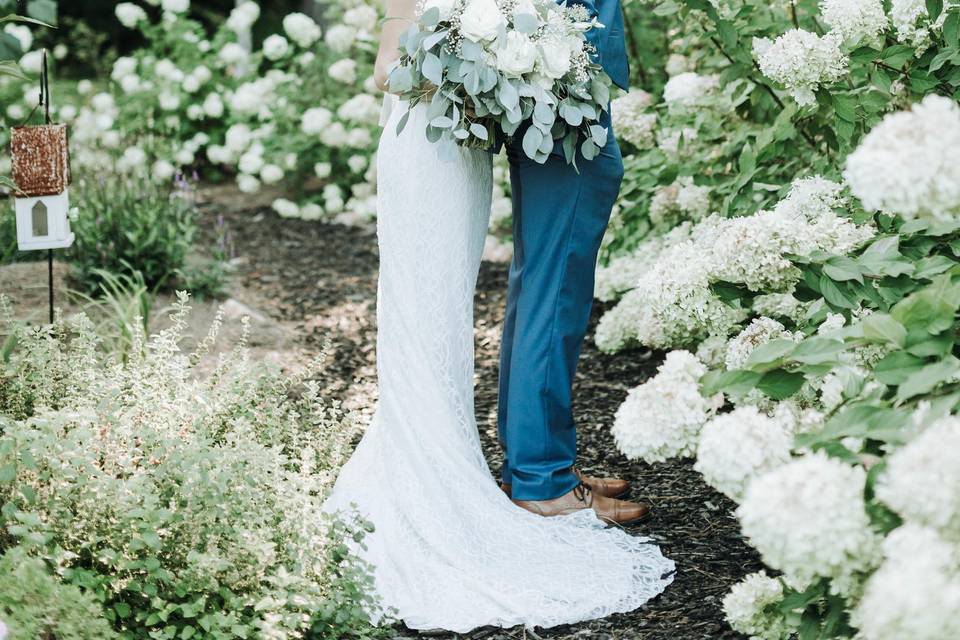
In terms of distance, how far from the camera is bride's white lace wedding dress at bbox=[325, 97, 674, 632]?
274 centimetres

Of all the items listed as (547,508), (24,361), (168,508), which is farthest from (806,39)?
(24,361)

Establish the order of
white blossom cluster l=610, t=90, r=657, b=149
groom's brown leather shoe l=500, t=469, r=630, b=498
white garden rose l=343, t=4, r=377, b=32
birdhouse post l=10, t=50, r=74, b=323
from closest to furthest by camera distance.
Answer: groom's brown leather shoe l=500, t=469, r=630, b=498 → birdhouse post l=10, t=50, r=74, b=323 → white blossom cluster l=610, t=90, r=657, b=149 → white garden rose l=343, t=4, r=377, b=32

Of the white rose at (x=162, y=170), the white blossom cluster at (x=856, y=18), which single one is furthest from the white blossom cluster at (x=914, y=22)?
the white rose at (x=162, y=170)

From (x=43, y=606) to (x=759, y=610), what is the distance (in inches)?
57.2

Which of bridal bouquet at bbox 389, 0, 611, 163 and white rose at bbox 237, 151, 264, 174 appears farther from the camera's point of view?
white rose at bbox 237, 151, 264, 174

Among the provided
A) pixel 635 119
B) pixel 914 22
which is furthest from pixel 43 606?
pixel 635 119

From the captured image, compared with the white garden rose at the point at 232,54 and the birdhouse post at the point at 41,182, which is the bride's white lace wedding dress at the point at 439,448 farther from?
the white garden rose at the point at 232,54

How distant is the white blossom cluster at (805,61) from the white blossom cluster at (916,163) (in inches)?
46.4

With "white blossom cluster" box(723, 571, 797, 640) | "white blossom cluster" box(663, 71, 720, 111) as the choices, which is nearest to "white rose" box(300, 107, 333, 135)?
"white blossom cluster" box(663, 71, 720, 111)

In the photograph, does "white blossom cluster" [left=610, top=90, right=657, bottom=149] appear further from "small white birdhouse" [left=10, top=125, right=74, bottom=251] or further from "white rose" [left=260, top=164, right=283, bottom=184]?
"white rose" [left=260, top=164, right=283, bottom=184]

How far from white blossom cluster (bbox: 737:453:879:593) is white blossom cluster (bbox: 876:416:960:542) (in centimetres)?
6

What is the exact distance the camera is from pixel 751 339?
98.9 inches

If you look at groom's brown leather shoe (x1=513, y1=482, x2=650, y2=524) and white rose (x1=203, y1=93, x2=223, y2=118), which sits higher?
white rose (x1=203, y1=93, x2=223, y2=118)

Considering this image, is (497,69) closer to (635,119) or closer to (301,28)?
(635,119)
